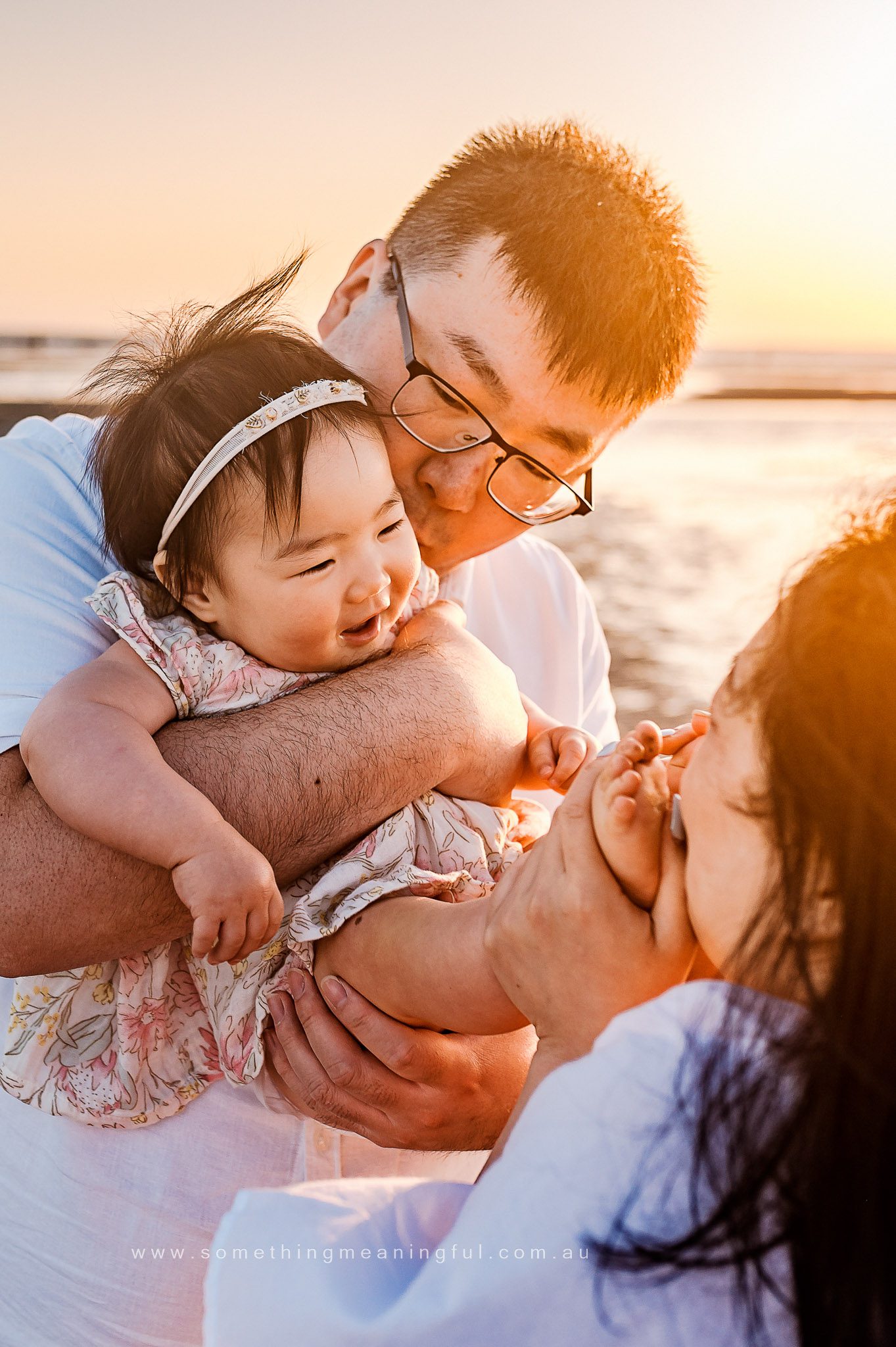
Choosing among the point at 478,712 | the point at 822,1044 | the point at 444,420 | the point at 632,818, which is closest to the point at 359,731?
the point at 478,712

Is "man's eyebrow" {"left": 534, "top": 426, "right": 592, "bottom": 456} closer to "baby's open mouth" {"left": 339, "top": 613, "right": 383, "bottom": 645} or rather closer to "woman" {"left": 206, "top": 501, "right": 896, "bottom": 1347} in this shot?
"baby's open mouth" {"left": 339, "top": 613, "right": 383, "bottom": 645}

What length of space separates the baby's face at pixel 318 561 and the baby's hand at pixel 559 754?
0.43 m

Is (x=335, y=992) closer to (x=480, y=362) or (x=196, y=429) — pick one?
(x=196, y=429)

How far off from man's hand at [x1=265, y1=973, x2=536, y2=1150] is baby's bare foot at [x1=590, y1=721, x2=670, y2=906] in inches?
22.6

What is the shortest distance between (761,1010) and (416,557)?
115 centimetres

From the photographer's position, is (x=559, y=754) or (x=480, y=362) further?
(x=480, y=362)

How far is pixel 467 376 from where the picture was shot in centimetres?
213

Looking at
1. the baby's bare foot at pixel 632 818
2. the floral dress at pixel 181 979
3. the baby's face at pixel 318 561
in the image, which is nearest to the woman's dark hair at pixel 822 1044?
the baby's bare foot at pixel 632 818

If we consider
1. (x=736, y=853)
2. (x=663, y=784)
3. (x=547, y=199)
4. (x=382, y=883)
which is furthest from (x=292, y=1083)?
(x=547, y=199)

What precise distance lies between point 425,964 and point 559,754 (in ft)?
1.94

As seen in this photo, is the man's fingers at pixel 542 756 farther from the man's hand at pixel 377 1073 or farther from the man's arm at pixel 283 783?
the man's hand at pixel 377 1073

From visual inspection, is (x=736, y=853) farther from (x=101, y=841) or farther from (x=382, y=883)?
(x=101, y=841)

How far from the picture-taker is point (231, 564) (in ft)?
5.69

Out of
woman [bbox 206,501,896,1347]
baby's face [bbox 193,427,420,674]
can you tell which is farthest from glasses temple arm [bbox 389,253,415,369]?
woman [bbox 206,501,896,1347]
